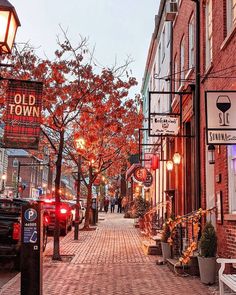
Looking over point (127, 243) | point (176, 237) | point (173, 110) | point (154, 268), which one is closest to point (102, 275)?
point (154, 268)

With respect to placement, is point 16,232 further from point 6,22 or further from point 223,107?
point 6,22

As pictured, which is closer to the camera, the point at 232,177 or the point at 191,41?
the point at 232,177

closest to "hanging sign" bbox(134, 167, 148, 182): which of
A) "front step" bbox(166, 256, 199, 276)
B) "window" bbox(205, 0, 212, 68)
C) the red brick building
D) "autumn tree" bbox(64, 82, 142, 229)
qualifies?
"autumn tree" bbox(64, 82, 142, 229)

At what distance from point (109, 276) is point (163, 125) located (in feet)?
16.9

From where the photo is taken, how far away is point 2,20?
241 inches

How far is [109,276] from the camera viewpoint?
9953 millimetres

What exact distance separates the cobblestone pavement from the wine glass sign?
3.04 m

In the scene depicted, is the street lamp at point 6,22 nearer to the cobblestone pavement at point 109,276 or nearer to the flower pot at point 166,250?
the cobblestone pavement at point 109,276

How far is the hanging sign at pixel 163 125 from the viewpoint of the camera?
13.4 metres

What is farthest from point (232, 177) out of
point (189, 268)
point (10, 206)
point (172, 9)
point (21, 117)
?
point (172, 9)

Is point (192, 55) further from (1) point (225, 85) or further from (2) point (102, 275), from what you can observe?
(2) point (102, 275)

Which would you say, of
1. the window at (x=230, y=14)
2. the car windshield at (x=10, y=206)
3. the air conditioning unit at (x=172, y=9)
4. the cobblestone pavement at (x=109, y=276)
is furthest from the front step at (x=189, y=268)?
the air conditioning unit at (x=172, y=9)

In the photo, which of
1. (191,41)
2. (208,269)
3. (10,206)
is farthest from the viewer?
(191,41)

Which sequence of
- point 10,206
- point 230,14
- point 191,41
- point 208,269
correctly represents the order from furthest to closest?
point 191,41 < point 10,206 < point 230,14 < point 208,269
